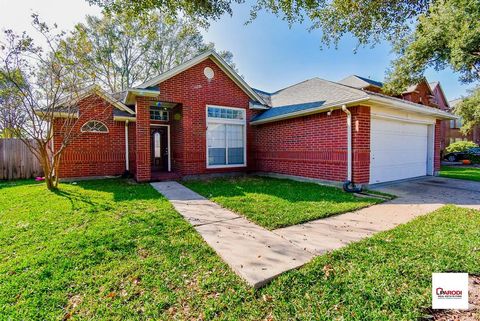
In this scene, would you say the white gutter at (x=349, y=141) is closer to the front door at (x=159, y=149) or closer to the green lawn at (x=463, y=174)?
the green lawn at (x=463, y=174)

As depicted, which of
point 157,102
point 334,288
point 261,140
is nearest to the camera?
point 334,288

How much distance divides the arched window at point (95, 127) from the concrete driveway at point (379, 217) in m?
9.49

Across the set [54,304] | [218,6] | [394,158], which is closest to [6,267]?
[54,304]

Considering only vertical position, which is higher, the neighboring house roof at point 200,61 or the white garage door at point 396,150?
the neighboring house roof at point 200,61

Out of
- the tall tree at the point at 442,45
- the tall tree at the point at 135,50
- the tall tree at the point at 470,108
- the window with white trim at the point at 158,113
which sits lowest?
the window with white trim at the point at 158,113

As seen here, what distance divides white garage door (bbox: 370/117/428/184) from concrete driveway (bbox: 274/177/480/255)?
724 millimetres

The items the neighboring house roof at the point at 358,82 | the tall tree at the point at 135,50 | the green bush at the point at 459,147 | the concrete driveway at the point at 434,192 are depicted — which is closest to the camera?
the concrete driveway at the point at 434,192

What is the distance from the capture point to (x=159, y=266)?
3004mm

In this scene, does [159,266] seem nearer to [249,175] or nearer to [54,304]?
[54,304]

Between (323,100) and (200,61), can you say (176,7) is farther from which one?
(323,100)

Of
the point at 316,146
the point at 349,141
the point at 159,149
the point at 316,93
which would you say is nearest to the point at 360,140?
the point at 349,141

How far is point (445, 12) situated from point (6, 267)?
1507 centimetres

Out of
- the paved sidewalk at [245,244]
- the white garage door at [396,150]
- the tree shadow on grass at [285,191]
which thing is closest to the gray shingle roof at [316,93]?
the white garage door at [396,150]

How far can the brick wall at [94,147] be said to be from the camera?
953cm
